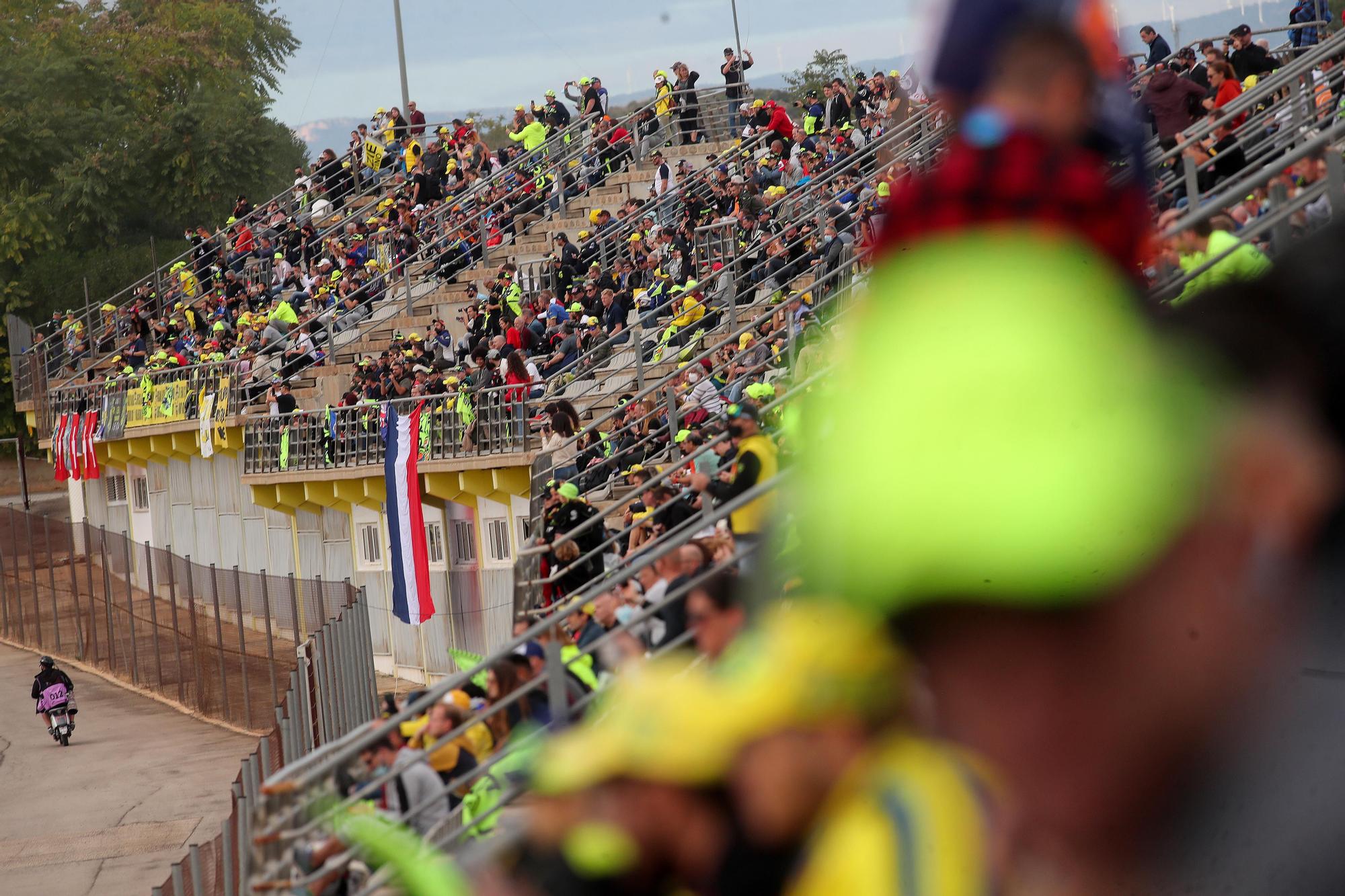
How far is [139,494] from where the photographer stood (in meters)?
37.2

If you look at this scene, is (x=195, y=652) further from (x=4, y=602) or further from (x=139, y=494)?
(x=139, y=494)

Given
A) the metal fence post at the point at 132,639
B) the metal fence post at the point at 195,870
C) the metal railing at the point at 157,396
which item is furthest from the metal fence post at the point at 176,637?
the metal fence post at the point at 195,870

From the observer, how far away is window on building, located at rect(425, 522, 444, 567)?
82.2 feet

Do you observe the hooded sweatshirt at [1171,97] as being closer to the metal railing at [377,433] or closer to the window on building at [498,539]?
the metal railing at [377,433]

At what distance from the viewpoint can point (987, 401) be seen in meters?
1.54

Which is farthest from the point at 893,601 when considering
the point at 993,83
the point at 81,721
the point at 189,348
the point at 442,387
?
the point at 189,348

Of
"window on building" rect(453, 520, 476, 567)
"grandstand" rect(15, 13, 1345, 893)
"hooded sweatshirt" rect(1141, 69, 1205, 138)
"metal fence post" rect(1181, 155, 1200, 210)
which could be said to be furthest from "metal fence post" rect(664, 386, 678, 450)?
"window on building" rect(453, 520, 476, 567)

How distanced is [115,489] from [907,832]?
39135 millimetres

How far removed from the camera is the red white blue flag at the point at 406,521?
2103cm

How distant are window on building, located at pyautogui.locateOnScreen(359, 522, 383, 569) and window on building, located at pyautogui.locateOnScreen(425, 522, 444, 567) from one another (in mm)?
1467

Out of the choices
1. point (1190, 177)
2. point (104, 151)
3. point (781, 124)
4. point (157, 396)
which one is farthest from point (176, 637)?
point (104, 151)

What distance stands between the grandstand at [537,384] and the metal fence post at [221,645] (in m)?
2.21

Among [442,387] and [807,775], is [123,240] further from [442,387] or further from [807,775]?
[807,775]

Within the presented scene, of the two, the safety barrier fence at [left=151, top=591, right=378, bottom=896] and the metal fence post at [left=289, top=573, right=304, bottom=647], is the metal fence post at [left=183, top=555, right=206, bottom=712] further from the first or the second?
the safety barrier fence at [left=151, top=591, right=378, bottom=896]
